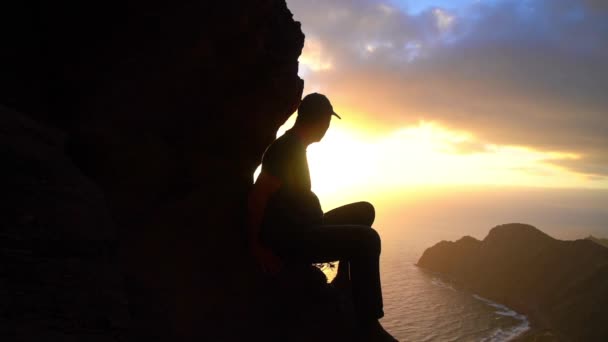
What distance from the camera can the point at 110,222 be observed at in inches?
184

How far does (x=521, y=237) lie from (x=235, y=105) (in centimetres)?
18608

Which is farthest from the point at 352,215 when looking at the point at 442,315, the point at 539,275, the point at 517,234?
the point at 517,234

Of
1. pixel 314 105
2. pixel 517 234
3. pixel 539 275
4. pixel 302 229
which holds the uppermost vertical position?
pixel 314 105

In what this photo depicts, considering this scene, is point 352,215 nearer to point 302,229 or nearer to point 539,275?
point 302,229

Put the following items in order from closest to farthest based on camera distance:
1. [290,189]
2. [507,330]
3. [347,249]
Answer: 1. [347,249]
2. [290,189]
3. [507,330]

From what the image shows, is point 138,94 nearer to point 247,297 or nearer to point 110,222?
point 110,222

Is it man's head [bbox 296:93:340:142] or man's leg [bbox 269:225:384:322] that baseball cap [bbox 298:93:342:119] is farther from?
man's leg [bbox 269:225:384:322]

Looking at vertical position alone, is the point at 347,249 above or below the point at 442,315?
above

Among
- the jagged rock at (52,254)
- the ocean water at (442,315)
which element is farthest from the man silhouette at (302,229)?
the ocean water at (442,315)

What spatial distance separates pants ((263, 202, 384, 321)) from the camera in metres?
5.51

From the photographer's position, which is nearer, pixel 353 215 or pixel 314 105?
pixel 314 105

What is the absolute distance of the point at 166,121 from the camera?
6969 millimetres

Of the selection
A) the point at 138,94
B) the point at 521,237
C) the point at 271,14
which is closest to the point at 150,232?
the point at 138,94

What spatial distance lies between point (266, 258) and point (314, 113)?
274cm
